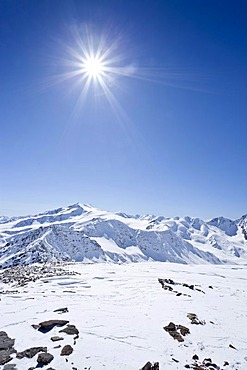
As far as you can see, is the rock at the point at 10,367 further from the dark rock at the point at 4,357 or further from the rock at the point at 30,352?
the rock at the point at 30,352

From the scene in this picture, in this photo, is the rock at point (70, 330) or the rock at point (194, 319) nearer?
the rock at point (70, 330)

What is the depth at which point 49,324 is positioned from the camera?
51.8 ft

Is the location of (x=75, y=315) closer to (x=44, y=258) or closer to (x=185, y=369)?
(x=185, y=369)

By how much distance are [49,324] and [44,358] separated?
13.1 feet

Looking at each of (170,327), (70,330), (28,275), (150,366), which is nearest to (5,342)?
(70,330)

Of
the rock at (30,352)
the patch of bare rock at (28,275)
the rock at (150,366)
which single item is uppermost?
the patch of bare rock at (28,275)

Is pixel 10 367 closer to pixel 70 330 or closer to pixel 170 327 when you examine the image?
pixel 70 330

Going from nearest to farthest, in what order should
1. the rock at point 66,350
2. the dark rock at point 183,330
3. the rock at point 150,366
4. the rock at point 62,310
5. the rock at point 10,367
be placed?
the rock at point 10,367 → the rock at point 150,366 → the rock at point 66,350 → the dark rock at point 183,330 → the rock at point 62,310

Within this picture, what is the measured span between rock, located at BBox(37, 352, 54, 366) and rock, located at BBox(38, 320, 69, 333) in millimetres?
3034

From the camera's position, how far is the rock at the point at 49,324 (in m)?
15.4

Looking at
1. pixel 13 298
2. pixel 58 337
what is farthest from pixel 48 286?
pixel 58 337

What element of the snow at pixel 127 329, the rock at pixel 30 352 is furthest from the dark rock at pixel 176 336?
the rock at pixel 30 352

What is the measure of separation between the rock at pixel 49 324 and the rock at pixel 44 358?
Result: 9.96 ft

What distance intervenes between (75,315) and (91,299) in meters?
6.23
